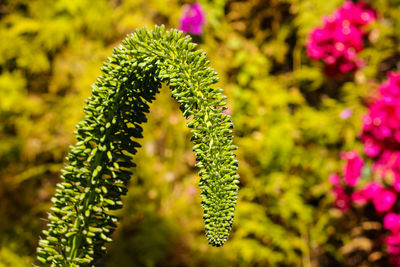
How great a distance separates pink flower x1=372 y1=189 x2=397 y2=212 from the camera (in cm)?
274

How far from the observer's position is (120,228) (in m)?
2.90

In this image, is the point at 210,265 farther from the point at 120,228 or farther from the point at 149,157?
the point at 149,157

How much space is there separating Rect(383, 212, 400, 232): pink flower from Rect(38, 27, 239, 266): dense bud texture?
93.5 inches

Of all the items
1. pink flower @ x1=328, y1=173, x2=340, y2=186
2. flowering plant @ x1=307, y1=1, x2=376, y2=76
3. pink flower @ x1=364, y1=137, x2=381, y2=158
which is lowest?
pink flower @ x1=328, y1=173, x2=340, y2=186

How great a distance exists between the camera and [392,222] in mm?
2707

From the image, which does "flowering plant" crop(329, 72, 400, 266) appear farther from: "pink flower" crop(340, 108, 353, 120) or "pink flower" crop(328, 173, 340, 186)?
"pink flower" crop(340, 108, 353, 120)

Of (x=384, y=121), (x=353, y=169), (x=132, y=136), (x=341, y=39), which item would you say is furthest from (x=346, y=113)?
(x=132, y=136)

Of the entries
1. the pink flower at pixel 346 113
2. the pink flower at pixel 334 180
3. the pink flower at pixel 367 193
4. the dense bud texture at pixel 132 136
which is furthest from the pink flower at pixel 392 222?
the dense bud texture at pixel 132 136

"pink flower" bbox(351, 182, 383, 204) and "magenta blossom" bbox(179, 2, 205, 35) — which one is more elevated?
"magenta blossom" bbox(179, 2, 205, 35)

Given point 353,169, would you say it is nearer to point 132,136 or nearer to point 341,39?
point 341,39

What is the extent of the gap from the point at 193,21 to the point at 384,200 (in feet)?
6.35

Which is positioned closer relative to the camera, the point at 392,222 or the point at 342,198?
the point at 392,222

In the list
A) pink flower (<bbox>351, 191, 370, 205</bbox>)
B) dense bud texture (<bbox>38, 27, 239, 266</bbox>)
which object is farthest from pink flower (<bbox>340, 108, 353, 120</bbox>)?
dense bud texture (<bbox>38, 27, 239, 266</bbox>)

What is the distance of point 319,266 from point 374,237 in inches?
17.7
